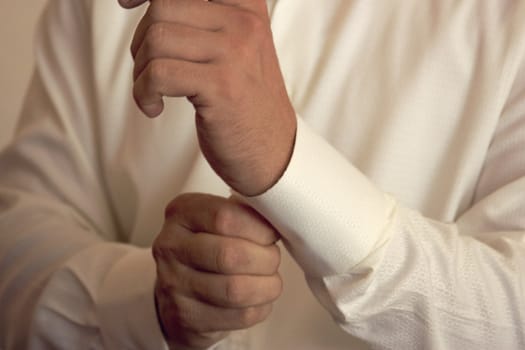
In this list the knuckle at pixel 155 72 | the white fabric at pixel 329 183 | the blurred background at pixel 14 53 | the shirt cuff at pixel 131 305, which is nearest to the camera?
the knuckle at pixel 155 72

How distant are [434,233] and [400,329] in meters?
0.07

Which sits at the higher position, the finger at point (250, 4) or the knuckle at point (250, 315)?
the finger at point (250, 4)

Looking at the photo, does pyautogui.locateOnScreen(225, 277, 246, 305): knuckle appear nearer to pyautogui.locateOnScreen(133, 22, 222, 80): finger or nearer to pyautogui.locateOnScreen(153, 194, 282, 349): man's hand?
pyautogui.locateOnScreen(153, 194, 282, 349): man's hand

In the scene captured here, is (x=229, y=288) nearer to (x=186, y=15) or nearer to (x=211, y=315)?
(x=211, y=315)

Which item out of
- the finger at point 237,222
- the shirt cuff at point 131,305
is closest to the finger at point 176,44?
the finger at point 237,222

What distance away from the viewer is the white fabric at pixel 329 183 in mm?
488

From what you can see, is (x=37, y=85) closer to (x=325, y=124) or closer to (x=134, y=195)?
(x=134, y=195)

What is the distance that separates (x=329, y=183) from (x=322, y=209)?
0.6 inches

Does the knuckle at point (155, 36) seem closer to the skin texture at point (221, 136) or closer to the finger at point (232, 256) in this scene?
the skin texture at point (221, 136)

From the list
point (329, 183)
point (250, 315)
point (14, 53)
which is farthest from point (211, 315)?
point (14, 53)

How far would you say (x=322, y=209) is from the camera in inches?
18.3

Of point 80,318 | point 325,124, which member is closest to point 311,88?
point 325,124

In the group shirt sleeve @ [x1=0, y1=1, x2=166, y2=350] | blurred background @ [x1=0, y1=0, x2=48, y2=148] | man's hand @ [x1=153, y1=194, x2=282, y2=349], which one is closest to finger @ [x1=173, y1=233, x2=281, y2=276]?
man's hand @ [x1=153, y1=194, x2=282, y2=349]

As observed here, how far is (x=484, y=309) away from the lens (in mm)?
505
